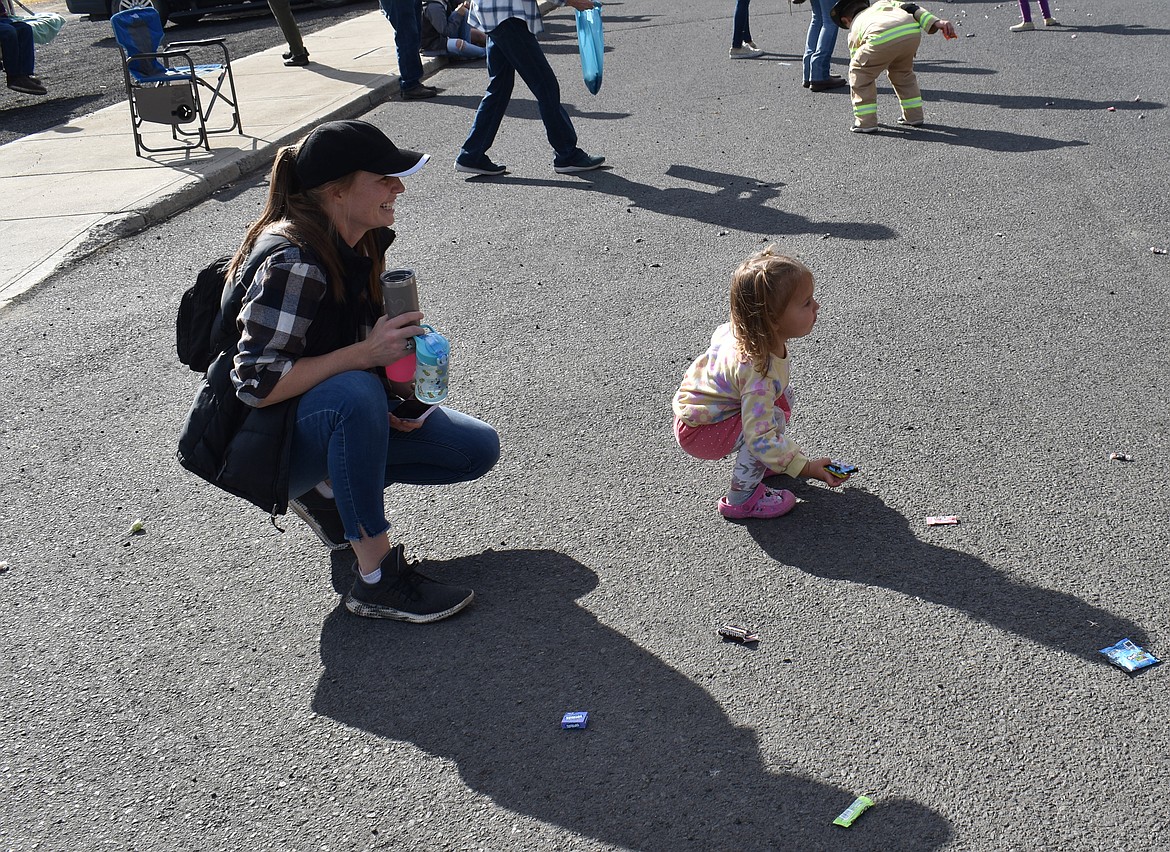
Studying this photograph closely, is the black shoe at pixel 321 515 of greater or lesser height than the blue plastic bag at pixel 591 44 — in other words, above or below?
below

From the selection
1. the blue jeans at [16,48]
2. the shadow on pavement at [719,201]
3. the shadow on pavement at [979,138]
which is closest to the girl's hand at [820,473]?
the shadow on pavement at [719,201]

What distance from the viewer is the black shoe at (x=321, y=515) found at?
3.82 m

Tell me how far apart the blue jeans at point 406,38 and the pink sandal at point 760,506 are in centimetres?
898

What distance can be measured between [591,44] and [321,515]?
5911 mm

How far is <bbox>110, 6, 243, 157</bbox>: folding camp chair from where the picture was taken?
9.38m

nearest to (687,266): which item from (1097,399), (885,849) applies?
(1097,399)

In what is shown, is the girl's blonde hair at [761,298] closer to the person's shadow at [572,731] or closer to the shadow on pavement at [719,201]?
the person's shadow at [572,731]

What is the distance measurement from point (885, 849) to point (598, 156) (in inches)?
271

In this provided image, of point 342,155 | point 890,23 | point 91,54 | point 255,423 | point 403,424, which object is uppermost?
point 342,155

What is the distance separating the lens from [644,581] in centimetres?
365

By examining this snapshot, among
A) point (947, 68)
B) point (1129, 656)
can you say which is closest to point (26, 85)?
point (947, 68)

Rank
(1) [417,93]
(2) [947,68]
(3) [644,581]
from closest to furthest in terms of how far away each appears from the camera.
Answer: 1. (3) [644,581]
2. (2) [947,68]
3. (1) [417,93]

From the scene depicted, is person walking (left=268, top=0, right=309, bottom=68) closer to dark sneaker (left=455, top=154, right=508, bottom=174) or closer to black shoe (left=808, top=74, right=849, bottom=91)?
dark sneaker (left=455, top=154, right=508, bottom=174)

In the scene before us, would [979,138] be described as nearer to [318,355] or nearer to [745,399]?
[745,399]
